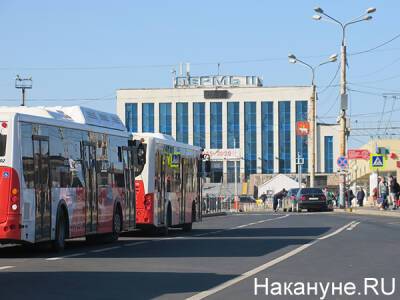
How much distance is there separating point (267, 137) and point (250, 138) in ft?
6.89

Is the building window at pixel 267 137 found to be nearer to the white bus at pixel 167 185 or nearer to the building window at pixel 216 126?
the building window at pixel 216 126

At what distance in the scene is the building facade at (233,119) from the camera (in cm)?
11625

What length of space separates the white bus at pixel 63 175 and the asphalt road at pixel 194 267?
636mm

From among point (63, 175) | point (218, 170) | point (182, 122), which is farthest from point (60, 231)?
point (218, 170)

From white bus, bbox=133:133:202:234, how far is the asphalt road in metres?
2.33

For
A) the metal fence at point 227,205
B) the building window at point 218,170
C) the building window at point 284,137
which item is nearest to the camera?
the metal fence at point 227,205

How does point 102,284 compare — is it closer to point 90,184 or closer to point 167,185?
point 90,184

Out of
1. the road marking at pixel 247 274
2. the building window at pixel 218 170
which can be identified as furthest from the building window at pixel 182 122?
the road marking at pixel 247 274

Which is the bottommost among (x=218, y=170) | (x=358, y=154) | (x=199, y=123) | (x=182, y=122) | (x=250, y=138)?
(x=358, y=154)

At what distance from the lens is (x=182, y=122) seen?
11812cm

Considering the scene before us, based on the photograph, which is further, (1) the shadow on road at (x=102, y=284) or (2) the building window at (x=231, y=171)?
(2) the building window at (x=231, y=171)

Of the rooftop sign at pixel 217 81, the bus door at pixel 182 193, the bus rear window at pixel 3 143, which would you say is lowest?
the bus door at pixel 182 193

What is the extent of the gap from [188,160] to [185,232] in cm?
240

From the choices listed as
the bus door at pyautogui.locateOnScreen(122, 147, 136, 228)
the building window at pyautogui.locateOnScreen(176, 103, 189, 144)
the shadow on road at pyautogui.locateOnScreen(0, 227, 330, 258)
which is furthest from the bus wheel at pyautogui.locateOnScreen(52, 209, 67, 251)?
the building window at pyautogui.locateOnScreen(176, 103, 189, 144)
